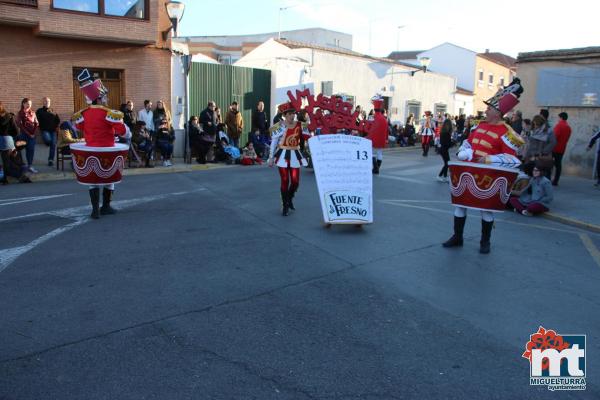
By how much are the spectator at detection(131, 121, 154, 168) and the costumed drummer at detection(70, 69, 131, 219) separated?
638 centimetres

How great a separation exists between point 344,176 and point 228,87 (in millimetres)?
12896

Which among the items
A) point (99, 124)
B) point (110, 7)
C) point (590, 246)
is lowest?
point (590, 246)

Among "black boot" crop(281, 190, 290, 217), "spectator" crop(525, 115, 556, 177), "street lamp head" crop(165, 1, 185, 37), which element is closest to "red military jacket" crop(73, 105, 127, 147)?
"black boot" crop(281, 190, 290, 217)

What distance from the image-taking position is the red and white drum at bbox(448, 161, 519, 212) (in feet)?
20.9

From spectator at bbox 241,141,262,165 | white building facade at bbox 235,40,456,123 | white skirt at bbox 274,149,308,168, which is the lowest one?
spectator at bbox 241,141,262,165

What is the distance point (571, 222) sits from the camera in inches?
364

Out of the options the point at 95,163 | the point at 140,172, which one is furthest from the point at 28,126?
the point at 95,163

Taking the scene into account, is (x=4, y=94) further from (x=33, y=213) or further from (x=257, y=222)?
(x=257, y=222)

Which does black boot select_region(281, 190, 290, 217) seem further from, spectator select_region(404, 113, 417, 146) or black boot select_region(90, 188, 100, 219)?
spectator select_region(404, 113, 417, 146)

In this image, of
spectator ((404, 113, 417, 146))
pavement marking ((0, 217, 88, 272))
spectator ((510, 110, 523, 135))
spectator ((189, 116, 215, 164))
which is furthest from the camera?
spectator ((404, 113, 417, 146))

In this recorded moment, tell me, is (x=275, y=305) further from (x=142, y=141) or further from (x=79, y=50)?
(x=79, y=50)

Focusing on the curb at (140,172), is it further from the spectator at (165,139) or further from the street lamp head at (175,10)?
the street lamp head at (175,10)

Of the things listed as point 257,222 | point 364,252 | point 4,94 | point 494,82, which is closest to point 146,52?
point 4,94

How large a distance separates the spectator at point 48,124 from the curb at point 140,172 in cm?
148
